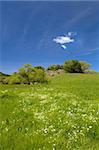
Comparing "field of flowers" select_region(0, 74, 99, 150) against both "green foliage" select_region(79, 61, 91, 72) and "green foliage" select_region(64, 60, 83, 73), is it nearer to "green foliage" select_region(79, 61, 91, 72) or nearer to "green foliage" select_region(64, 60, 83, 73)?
"green foliage" select_region(64, 60, 83, 73)

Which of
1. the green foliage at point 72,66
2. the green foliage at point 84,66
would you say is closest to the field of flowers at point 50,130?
the green foliage at point 72,66

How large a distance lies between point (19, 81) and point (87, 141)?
180 ft

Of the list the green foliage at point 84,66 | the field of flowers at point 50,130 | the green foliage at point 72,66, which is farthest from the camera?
the green foliage at point 84,66

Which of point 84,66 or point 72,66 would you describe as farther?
point 84,66

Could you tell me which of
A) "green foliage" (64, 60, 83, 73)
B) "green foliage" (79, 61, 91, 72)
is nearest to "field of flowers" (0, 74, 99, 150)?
"green foliage" (64, 60, 83, 73)

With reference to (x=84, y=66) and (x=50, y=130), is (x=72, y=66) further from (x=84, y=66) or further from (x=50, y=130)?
(x=50, y=130)

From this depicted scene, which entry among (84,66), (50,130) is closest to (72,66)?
(84,66)

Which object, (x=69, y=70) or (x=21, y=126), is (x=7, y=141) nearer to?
(x=21, y=126)

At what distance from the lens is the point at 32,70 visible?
63.4 meters

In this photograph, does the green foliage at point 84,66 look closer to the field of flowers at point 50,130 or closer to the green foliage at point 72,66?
the green foliage at point 72,66

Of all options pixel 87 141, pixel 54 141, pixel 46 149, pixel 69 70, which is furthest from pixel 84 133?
pixel 69 70

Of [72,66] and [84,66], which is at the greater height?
[84,66]

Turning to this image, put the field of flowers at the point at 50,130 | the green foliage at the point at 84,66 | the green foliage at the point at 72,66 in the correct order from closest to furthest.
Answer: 1. the field of flowers at the point at 50,130
2. the green foliage at the point at 72,66
3. the green foliage at the point at 84,66

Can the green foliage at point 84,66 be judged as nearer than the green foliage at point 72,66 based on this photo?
No
